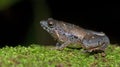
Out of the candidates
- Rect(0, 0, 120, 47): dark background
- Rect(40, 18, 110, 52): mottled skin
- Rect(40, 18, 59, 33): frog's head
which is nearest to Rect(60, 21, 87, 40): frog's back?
Rect(40, 18, 110, 52): mottled skin

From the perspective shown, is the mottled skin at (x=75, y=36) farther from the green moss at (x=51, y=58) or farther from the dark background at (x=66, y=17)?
the dark background at (x=66, y=17)

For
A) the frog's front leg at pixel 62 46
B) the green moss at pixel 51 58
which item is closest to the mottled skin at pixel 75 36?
the frog's front leg at pixel 62 46

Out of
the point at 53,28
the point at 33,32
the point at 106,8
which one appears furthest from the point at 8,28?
the point at 53,28

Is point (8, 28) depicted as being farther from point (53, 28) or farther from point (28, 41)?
point (53, 28)

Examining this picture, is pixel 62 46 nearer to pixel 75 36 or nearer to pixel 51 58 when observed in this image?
pixel 75 36

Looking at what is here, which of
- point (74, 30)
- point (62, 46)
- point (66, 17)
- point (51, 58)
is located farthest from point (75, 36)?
point (66, 17)
